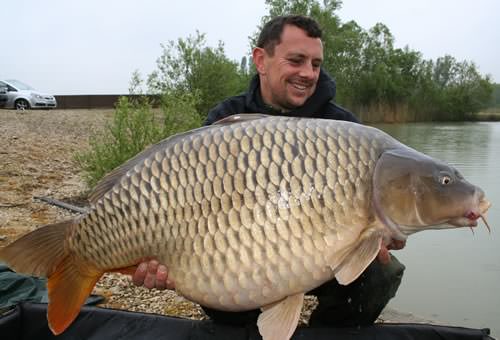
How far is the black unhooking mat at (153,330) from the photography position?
1.55 metres

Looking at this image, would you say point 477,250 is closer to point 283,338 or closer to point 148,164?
point 283,338

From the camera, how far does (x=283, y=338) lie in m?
1.22

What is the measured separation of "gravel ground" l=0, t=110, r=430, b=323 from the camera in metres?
2.12

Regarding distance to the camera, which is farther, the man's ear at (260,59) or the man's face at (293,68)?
the man's ear at (260,59)

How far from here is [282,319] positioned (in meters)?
1.24

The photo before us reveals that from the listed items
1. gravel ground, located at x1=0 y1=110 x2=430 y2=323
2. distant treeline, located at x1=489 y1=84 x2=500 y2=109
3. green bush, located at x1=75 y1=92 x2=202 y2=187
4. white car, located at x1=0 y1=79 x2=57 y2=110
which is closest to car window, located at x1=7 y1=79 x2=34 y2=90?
white car, located at x1=0 y1=79 x2=57 y2=110

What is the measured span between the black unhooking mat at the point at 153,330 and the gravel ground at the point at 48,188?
343 mm

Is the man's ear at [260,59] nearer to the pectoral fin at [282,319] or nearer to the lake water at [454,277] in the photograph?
the pectoral fin at [282,319]

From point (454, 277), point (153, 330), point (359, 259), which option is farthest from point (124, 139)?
point (359, 259)

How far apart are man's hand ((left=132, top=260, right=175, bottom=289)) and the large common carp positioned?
3cm

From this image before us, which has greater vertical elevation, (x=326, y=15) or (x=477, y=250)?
(x=326, y=15)

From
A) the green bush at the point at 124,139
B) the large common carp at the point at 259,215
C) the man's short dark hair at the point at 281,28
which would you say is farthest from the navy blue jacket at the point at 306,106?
the green bush at the point at 124,139

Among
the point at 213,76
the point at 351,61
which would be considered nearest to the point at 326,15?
the point at 351,61

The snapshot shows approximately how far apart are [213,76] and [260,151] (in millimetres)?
11961
